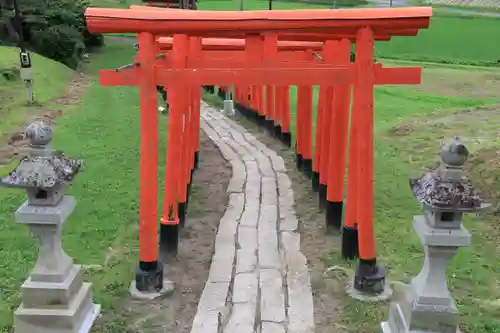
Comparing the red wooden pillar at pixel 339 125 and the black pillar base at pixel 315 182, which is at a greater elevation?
the red wooden pillar at pixel 339 125

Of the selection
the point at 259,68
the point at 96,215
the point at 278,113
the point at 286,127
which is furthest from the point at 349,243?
the point at 278,113

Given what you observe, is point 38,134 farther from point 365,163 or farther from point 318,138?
point 318,138

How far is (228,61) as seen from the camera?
5320mm

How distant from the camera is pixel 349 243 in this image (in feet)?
19.5

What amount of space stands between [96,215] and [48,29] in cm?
1740

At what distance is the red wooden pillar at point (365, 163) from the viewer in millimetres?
4879

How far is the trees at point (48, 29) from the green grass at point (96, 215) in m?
9.75

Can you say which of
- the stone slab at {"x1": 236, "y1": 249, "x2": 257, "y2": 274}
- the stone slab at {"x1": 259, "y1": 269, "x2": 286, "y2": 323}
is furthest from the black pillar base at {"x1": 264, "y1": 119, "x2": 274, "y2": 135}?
the stone slab at {"x1": 259, "y1": 269, "x2": 286, "y2": 323}

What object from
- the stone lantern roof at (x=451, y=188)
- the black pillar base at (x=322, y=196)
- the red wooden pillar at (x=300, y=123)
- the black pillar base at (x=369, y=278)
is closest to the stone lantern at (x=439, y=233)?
the stone lantern roof at (x=451, y=188)

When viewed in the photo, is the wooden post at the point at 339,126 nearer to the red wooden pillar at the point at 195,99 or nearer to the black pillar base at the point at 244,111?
the red wooden pillar at the point at 195,99

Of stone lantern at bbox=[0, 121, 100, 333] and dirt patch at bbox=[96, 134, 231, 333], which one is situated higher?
stone lantern at bbox=[0, 121, 100, 333]

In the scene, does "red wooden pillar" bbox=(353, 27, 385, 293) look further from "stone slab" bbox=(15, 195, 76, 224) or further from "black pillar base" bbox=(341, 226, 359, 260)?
"stone slab" bbox=(15, 195, 76, 224)

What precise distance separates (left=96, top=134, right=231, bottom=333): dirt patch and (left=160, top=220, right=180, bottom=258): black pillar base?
0.13 metres

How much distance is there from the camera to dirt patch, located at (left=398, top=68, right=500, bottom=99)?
20062mm
